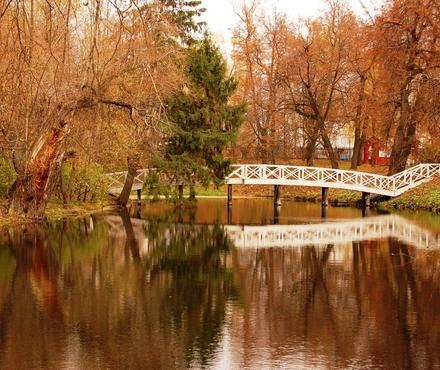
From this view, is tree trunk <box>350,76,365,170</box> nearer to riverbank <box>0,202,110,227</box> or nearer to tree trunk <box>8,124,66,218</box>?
riverbank <box>0,202,110,227</box>

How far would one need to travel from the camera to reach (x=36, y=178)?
22.5 metres

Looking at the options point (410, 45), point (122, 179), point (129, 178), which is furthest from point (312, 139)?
point (129, 178)

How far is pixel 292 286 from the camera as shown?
43.5 feet

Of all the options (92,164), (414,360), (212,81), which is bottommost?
(414,360)

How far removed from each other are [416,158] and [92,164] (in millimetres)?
19325

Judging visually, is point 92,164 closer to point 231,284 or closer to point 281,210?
point 281,210

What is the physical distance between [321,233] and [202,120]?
1048 centimetres

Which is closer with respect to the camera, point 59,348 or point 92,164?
point 59,348

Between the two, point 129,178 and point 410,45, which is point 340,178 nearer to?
point 410,45

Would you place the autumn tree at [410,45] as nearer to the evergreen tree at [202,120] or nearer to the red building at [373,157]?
the evergreen tree at [202,120]

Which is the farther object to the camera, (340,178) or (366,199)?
(340,178)

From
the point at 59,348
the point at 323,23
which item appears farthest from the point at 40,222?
the point at 323,23

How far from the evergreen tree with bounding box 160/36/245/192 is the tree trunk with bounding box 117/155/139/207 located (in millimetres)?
1206

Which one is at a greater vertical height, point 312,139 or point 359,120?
point 359,120
